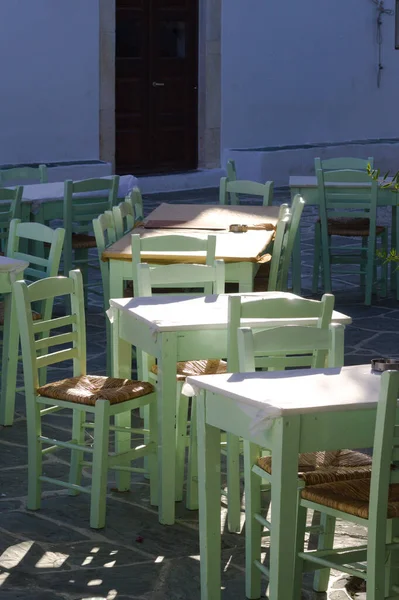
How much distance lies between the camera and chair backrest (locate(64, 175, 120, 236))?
295 inches

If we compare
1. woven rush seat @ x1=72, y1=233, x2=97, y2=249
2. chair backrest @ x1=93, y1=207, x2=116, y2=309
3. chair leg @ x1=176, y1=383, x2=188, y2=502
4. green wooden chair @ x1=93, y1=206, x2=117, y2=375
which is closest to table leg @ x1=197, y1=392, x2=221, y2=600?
chair leg @ x1=176, y1=383, x2=188, y2=502

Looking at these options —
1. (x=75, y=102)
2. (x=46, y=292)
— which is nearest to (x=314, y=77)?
(x=75, y=102)

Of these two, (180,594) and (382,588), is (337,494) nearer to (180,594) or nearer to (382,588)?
(382,588)

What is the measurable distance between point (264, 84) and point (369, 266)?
8.09 m

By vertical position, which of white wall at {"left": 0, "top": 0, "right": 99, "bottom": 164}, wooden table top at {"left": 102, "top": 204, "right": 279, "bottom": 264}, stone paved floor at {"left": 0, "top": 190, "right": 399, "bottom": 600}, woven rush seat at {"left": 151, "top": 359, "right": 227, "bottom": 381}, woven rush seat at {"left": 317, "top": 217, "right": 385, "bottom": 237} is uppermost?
white wall at {"left": 0, "top": 0, "right": 99, "bottom": 164}

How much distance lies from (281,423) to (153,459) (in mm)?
1477

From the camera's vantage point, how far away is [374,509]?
9.96 feet

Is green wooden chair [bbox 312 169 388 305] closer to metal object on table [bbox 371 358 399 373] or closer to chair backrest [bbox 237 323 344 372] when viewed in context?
chair backrest [bbox 237 323 344 372]

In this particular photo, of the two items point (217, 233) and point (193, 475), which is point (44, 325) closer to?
point (193, 475)

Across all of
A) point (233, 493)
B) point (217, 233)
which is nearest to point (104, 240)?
point (217, 233)

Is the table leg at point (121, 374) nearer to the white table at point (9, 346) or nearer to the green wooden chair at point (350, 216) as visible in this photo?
the white table at point (9, 346)

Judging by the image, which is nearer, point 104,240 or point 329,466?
point 329,466

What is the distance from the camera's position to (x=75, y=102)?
13.8 m

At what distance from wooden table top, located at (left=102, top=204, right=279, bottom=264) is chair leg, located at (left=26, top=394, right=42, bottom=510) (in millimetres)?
1457
